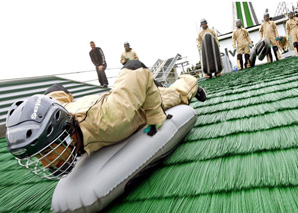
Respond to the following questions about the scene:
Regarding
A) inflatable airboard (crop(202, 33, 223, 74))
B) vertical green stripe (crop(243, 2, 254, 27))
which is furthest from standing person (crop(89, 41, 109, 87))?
vertical green stripe (crop(243, 2, 254, 27))

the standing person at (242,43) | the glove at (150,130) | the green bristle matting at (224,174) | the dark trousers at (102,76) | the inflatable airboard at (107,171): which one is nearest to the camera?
the green bristle matting at (224,174)

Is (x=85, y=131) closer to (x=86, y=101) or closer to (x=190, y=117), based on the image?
(x=86, y=101)

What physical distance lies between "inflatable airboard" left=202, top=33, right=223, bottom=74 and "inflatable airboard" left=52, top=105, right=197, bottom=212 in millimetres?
4272

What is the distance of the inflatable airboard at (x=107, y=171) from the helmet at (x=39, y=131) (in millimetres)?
115

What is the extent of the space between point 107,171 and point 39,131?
0.37m

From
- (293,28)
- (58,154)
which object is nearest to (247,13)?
(293,28)

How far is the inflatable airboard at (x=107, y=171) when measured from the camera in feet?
3.10

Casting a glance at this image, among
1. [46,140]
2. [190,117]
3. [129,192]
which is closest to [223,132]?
[190,117]

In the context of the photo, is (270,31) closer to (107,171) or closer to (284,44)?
(284,44)

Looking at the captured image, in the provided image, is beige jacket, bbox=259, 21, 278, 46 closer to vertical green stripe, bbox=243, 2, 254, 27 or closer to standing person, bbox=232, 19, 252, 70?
standing person, bbox=232, 19, 252, 70

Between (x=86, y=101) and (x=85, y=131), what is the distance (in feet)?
0.87

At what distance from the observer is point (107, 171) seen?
3.32 feet

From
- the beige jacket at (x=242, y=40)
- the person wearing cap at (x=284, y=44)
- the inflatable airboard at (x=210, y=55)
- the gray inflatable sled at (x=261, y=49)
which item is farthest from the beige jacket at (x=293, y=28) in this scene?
the inflatable airboard at (x=210, y=55)

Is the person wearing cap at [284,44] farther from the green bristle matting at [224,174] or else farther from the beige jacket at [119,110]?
the beige jacket at [119,110]
